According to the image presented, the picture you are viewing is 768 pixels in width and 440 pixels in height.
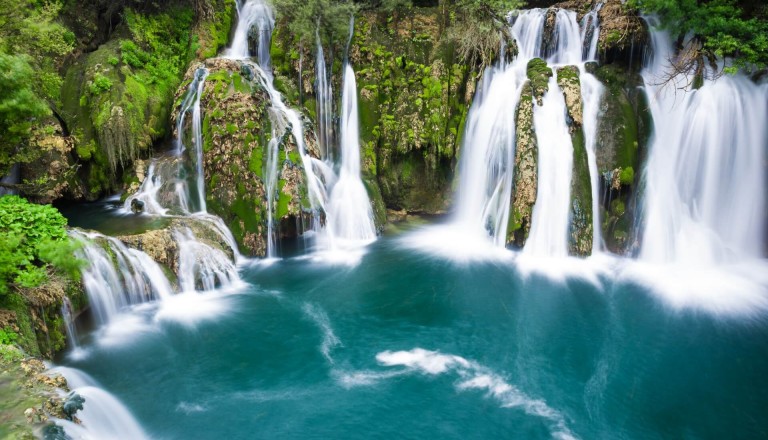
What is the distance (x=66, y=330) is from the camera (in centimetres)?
787

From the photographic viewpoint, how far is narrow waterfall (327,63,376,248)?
42.7 ft

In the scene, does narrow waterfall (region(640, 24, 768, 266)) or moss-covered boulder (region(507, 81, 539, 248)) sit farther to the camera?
moss-covered boulder (region(507, 81, 539, 248))

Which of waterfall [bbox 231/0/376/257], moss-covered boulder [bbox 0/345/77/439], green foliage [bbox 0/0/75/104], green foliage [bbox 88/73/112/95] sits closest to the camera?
moss-covered boulder [bbox 0/345/77/439]

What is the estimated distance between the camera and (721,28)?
11141 millimetres

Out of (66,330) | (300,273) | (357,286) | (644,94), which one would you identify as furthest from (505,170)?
(66,330)

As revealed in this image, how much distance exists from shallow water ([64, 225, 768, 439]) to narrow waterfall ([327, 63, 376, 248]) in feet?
7.31

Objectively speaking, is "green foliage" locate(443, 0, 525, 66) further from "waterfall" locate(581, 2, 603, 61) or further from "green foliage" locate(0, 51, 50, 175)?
"green foliage" locate(0, 51, 50, 175)

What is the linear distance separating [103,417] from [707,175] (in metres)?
13.5

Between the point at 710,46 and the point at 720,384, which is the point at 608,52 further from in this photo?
the point at 720,384

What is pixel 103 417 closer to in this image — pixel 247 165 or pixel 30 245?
→ pixel 30 245

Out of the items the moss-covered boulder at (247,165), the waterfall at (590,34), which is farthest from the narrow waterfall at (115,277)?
the waterfall at (590,34)

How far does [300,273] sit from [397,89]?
7.05m

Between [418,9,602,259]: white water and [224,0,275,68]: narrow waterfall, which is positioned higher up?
[224,0,275,68]: narrow waterfall

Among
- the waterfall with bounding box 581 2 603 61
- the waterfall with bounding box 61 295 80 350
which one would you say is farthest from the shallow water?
the waterfall with bounding box 581 2 603 61
